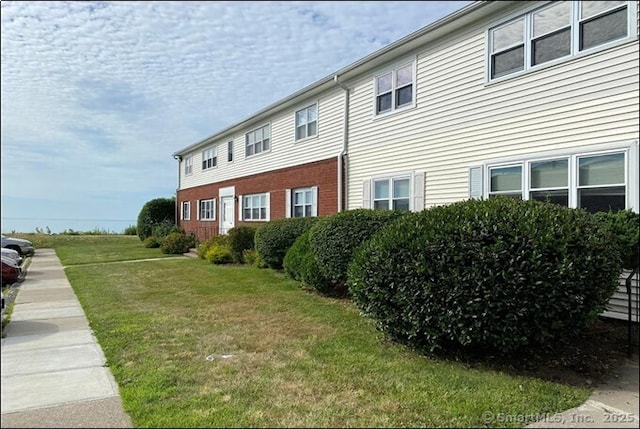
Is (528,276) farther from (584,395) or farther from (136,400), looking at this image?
(136,400)

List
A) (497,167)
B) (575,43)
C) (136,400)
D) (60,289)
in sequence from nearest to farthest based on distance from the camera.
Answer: (136,400), (575,43), (497,167), (60,289)

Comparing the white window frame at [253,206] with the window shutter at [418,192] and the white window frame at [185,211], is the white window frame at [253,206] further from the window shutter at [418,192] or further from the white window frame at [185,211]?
the white window frame at [185,211]

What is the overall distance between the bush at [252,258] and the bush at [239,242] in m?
0.30

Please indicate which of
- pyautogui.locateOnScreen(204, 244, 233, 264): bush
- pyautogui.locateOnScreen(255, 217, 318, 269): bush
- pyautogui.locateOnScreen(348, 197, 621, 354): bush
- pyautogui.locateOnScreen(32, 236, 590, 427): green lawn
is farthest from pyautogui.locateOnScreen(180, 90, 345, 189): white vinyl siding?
pyautogui.locateOnScreen(348, 197, 621, 354): bush

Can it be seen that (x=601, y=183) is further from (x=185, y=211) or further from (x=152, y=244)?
(x=185, y=211)

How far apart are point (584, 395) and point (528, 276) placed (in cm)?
120

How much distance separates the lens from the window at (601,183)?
7.05m

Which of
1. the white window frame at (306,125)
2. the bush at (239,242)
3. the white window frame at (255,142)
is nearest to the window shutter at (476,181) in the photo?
the white window frame at (306,125)

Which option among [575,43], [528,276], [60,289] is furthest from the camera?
[60,289]

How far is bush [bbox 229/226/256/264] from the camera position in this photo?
15.6m

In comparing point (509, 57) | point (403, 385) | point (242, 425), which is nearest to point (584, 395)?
point (403, 385)

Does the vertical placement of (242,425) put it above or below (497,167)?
below

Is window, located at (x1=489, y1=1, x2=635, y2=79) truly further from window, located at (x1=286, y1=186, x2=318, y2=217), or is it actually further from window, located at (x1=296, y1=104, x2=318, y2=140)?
window, located at (x1=286, y1=186, x2=318, y2=217)

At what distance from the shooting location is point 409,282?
5.28m
